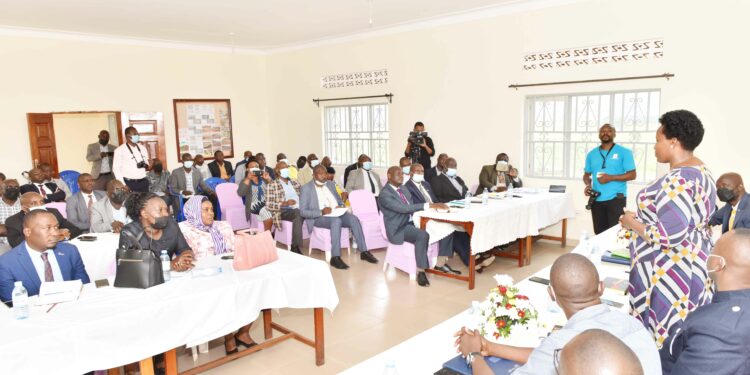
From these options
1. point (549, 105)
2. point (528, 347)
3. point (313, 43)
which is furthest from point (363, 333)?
point (313, 43)

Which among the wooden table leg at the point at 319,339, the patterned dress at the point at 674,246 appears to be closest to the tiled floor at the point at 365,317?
the wooden table leg at the point at 319,339

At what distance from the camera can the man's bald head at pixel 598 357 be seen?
100 cm

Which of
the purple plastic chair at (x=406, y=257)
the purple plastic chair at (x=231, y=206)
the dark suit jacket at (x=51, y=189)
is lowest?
the purple plastic chair at (x=406, y=257)

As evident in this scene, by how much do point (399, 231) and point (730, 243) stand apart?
13.5 feet

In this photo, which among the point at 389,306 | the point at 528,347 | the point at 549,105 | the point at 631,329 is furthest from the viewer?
the point at 549,105

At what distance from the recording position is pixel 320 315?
3.62 m

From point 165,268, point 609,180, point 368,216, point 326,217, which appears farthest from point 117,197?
point 609,180

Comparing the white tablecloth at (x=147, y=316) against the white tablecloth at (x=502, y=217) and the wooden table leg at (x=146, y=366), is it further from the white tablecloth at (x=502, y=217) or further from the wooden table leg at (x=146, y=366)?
the white tablecloth at (x=502, y=217)

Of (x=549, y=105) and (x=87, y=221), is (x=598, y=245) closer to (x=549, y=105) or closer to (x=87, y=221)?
(x=549, y=105)

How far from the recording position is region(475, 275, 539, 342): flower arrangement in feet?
6.76

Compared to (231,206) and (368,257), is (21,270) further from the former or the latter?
(231,206)

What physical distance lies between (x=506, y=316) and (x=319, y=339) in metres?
1.93

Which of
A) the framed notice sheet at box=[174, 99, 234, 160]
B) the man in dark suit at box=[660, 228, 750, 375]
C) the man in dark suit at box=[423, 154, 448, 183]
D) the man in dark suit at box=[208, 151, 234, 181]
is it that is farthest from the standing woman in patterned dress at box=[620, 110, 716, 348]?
the framed notice sheet at box=[174, 99, 234, 160]

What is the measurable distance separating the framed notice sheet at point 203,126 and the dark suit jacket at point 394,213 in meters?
6.10
